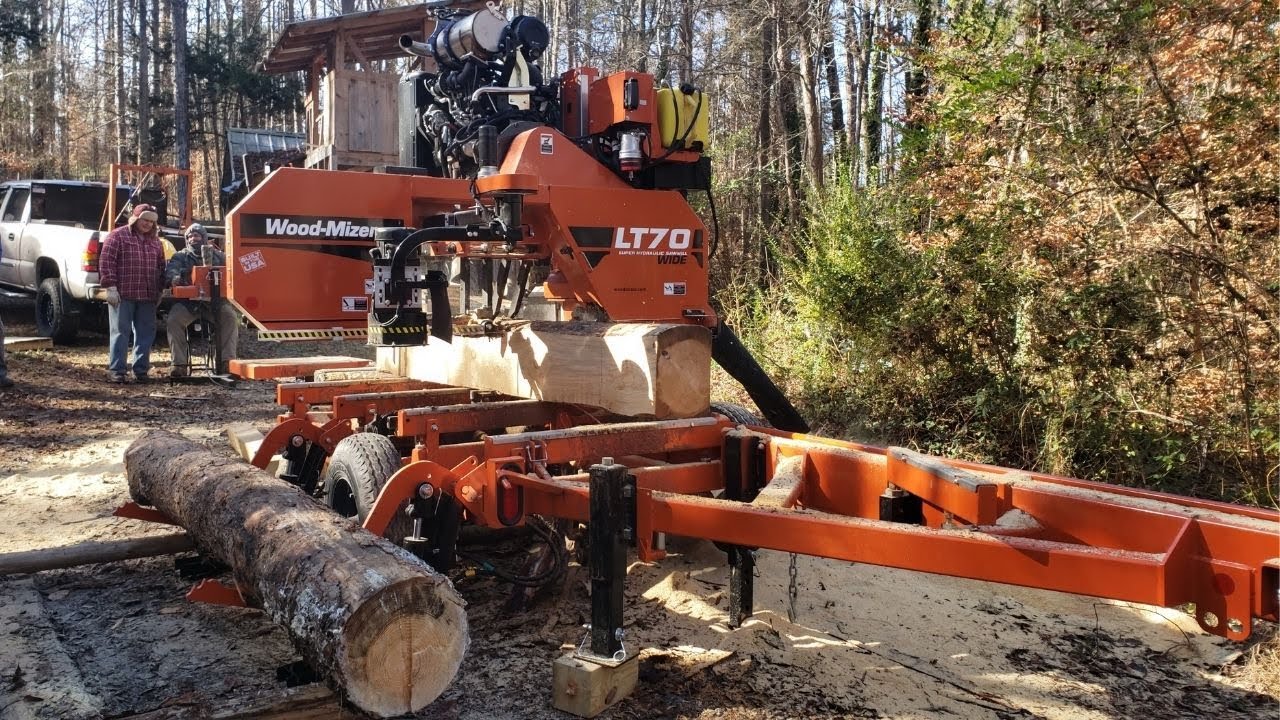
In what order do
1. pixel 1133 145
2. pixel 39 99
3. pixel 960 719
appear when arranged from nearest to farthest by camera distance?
pixel 960 719 → pixel 1133 145 → pixel 39 99

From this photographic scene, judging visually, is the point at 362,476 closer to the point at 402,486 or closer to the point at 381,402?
the point at 402,486

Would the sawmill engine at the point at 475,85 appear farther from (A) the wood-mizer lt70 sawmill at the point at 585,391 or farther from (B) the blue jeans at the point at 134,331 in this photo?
(B) the blue jeans at the point at 134,331

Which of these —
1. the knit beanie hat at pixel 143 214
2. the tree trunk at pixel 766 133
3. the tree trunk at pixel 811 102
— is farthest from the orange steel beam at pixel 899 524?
the tree trunk at pixel 766 133

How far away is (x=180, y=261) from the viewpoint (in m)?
11.8

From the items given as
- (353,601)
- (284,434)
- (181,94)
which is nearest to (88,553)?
(284,434)

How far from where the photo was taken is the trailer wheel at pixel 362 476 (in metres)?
4.50

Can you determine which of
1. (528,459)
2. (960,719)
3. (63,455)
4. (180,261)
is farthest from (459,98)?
(180,261)

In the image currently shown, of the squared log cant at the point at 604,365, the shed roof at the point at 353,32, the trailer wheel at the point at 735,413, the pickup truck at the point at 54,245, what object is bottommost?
the trailer wheel at the point at 735,413

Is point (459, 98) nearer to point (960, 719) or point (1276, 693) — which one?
point (960, 719)

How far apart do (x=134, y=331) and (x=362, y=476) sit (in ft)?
28.1

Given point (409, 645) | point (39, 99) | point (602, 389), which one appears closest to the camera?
point (409, 645)

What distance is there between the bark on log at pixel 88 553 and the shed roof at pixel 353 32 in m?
13.5

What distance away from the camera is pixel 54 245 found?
13.6 meters

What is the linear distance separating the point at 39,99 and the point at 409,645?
3614 centimetres
